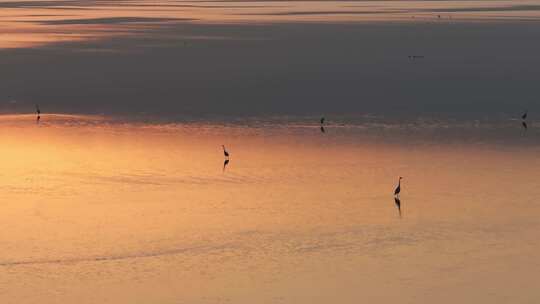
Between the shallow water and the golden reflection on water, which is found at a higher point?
the golden reflection on water

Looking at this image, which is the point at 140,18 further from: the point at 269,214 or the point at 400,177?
the point at 269,214

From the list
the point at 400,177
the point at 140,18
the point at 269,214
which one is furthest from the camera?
the point at 140,18

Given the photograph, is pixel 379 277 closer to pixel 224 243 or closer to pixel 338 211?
pixel 224 243

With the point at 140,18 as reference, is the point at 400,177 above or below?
below

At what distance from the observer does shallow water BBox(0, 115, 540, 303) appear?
65.3 feet

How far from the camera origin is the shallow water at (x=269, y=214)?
1991cm

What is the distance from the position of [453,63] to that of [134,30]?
37.9 meters

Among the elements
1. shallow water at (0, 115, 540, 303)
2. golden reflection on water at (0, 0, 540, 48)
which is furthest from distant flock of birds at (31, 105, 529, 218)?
golden reflection on water at (0, 0, 540, 48)

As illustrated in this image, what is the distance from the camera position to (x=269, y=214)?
25.1 m

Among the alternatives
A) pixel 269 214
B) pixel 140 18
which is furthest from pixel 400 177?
pixel 140 18

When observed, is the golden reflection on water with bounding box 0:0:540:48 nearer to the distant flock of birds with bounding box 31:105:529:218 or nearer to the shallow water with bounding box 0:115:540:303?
the distant flock of birds with bounding box 31:105:529:218

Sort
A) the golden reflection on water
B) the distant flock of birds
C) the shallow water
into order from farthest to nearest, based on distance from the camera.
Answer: the golden reflection on water
the distant flock of birds
the shallow water

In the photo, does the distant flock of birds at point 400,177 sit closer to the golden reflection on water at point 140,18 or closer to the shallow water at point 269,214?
the shallow water at point 269,214

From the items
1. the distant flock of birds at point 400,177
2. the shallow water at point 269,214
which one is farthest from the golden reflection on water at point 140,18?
the shallow water at point 269,214
